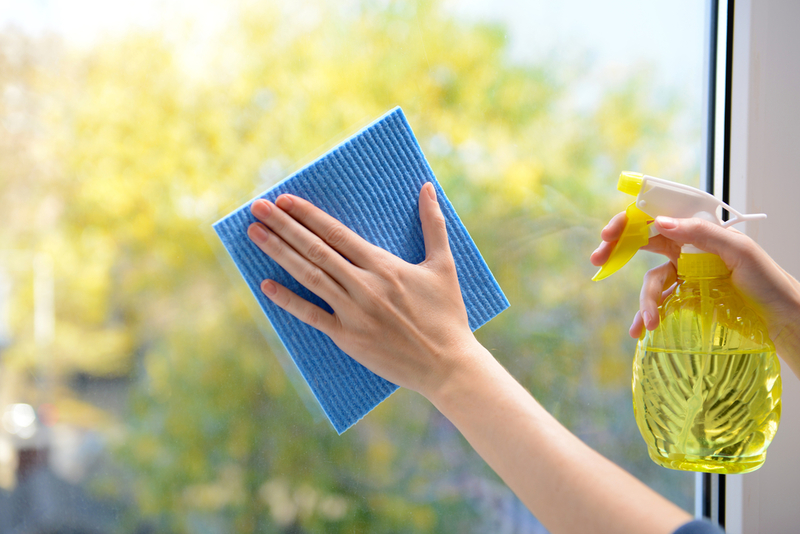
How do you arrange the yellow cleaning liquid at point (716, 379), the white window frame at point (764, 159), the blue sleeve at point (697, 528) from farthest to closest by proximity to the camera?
the white window frame at point (764, 159), the yellow cleaning liquid at point (716, 379), the blue sleeve at point (697, 528)

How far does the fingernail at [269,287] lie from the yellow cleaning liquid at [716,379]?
42cm

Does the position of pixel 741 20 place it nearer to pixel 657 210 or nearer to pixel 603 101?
pixel 603 101

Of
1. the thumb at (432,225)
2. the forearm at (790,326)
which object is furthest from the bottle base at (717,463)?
the thumb at (432,225)

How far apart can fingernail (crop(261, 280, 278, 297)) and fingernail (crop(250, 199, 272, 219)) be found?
6 centimetres

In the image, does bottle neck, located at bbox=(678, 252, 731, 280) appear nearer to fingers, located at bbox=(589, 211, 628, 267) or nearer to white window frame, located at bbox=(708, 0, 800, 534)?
fingers, located at bbox=(589, 211, 628, 267)

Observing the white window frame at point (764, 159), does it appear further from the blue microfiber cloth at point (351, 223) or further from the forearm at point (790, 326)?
the blue microfiber cloth at point (351, 223)

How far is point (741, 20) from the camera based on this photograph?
73cm

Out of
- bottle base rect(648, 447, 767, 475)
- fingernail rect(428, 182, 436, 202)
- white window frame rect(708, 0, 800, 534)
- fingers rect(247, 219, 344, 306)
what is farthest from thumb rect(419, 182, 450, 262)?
white window frame rect(708, 0, 800, 534)

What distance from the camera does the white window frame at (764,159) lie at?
726 mm

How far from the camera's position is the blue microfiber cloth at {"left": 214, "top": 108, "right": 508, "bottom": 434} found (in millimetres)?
480

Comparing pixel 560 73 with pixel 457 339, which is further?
pixel 560 73

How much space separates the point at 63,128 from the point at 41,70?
62 mm

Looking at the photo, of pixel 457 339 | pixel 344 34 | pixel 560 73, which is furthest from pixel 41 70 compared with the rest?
pixel 560 73

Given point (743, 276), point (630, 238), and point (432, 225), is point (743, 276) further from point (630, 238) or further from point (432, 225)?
point (432, 225)
